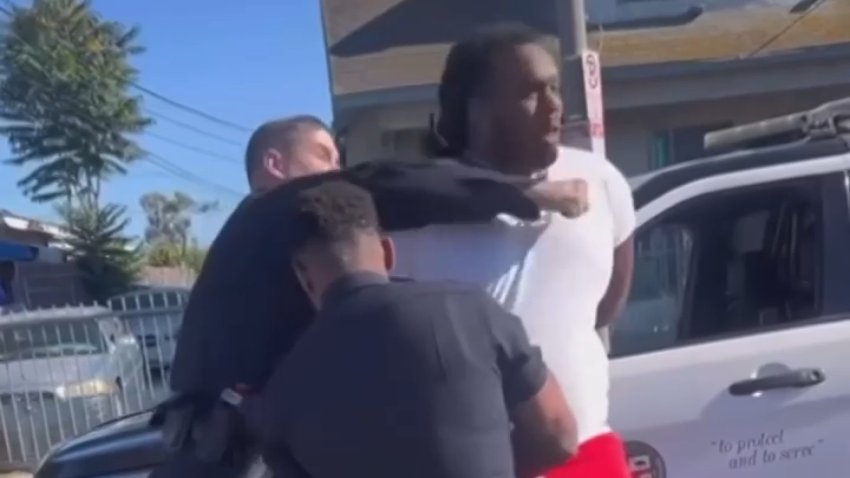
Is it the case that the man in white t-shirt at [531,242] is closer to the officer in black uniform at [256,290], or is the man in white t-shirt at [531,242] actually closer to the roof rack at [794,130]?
the officer in black uniform at [256,290]

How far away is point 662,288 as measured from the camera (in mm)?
4695

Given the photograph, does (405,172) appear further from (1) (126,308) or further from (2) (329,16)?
(2) (329,16)

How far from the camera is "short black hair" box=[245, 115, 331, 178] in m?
3.25

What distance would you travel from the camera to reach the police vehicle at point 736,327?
4.24m

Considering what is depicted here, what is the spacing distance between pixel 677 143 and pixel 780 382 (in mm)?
8953

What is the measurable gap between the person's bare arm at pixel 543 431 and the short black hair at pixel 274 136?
33.9 inches

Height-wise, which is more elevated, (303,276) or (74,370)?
(303,276)

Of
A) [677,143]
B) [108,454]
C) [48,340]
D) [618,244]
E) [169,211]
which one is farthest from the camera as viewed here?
[169,211]

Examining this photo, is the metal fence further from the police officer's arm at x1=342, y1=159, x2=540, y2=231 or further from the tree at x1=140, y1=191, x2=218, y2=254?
the tree at x1=140, y1=191, x2=218, y2=254

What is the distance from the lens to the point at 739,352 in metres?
4.35

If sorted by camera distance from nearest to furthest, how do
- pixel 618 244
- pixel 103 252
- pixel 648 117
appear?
pixel 618 244 < pixel 648 117 < pixel 103 252

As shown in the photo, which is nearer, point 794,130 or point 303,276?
point 303,276

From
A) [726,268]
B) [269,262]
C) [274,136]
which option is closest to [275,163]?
[274,136]

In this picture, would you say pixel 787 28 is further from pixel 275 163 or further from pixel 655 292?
pixel 275 163
